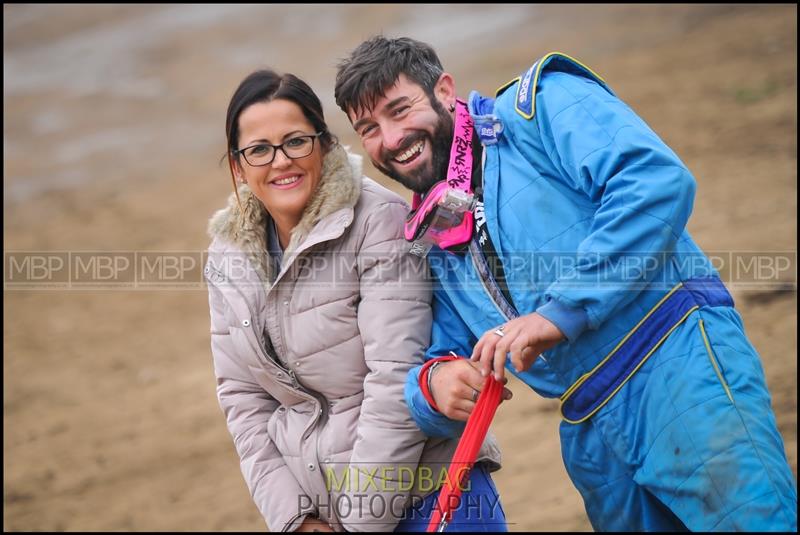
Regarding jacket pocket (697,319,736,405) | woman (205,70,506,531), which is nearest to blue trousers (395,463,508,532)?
woman (205,70,506,531)

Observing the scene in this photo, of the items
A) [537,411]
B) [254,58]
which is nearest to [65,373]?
[537,411]

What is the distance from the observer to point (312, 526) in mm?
2797

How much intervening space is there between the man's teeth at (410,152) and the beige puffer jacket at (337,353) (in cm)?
15

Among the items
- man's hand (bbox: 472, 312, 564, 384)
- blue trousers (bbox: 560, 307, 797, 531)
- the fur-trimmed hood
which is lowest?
blue trousers (bbox: 560, 307, 797, 531)

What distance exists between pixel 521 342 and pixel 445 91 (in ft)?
2.48

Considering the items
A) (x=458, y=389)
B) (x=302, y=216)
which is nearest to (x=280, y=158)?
(x=302, y=216)

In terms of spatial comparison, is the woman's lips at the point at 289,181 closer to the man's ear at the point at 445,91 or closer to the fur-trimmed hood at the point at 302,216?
the fur-trimmed hood at the point at 302,216

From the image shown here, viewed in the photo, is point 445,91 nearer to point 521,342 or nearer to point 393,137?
point 393,137

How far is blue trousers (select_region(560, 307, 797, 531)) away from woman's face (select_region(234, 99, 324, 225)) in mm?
954

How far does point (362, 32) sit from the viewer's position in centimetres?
1319

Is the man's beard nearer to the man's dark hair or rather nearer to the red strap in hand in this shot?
the man's dark hair

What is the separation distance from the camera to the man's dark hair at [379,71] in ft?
8.89

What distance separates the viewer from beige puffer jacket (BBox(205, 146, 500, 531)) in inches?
106

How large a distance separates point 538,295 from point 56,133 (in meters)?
11.0
